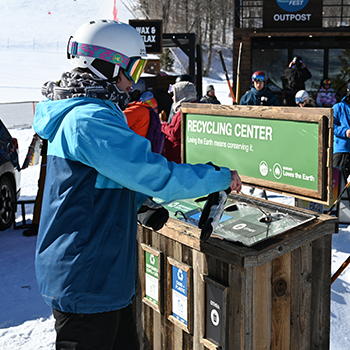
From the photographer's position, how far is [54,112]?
190cm

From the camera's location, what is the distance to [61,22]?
111m

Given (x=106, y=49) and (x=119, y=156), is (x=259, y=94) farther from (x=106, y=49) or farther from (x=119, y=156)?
(x=119, y=156)

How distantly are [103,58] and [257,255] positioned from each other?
117cm

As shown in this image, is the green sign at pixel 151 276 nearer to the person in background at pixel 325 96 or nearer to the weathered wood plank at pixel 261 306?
the weathered wood plank at pixel 261 306

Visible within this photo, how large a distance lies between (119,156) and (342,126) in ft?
15.9

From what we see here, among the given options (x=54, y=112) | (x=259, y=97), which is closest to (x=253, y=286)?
(x=54, y=112)

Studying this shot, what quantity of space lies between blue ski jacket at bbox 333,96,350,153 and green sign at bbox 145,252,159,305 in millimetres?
3929

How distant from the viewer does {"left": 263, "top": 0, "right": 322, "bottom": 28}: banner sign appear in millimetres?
12961

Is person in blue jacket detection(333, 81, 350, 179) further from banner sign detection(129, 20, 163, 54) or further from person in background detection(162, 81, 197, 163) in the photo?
banner sign detection(129, 20, 163, 54)

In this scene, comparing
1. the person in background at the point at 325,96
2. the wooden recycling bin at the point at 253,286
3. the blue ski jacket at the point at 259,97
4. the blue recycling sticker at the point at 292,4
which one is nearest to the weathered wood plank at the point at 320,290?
the wooden recycling bin at the point at 253,286

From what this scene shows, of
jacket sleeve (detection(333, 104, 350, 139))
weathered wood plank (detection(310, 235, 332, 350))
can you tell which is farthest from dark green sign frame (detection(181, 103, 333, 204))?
jacket sleeve (detection(333, 104, 350, 139))

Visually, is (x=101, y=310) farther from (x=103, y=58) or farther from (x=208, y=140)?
(x=208, y=140)

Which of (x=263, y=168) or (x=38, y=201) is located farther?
(x=38, y=201)

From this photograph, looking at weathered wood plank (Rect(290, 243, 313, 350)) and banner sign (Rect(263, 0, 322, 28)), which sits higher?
banner sign (Rect(263, 0, 322, 28))
